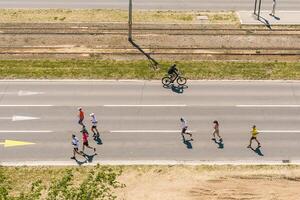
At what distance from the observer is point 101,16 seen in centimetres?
5034

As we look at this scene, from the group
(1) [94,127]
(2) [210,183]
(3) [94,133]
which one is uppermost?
(1) [94,127]

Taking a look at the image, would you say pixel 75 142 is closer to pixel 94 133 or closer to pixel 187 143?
pixel 94 133

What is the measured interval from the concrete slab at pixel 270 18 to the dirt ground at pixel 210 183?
23887 mm

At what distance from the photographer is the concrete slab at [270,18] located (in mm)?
48906

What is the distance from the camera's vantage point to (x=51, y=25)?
47.9m

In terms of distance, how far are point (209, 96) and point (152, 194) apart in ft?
39.9

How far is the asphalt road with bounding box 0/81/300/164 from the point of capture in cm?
3034

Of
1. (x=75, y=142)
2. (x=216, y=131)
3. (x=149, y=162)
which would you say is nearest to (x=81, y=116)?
(x=75, y=142)

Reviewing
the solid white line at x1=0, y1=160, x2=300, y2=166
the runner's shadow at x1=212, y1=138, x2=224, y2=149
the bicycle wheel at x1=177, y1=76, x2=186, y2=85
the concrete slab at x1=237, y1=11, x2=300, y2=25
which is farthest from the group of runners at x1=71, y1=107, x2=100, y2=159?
the concrete slab at x1=237, y1=11, x2=300, y2=25

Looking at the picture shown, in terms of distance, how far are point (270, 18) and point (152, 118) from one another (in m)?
22.7

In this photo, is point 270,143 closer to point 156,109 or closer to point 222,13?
point 156,109

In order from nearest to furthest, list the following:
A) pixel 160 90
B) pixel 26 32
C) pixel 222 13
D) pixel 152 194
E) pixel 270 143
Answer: pixel 152 194 → pixel 270 143 → pixel 160 90 → pixel 26 32 → pixel 222 13

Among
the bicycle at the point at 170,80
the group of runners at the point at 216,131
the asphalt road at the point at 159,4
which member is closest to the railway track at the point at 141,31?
the asphalt road at the point at 159,4

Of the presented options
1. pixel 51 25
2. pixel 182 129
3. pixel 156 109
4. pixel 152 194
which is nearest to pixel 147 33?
pixel 51 25
